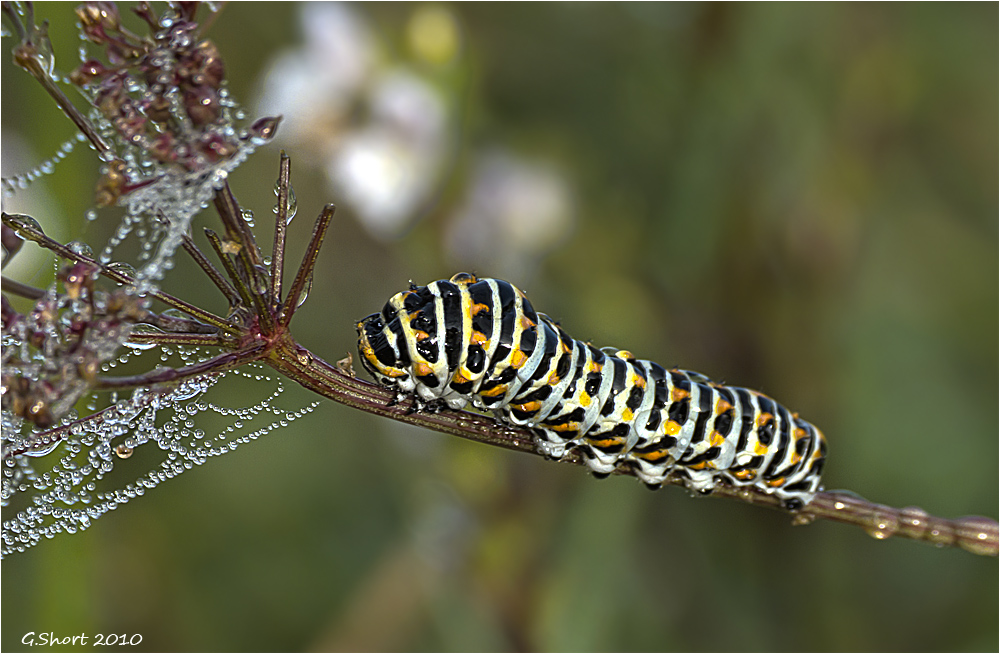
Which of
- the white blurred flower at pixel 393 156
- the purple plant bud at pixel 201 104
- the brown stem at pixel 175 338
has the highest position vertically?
the white blurred flower at pixel 393 156

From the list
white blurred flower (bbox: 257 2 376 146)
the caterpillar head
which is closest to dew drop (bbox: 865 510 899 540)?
the caterpillar head

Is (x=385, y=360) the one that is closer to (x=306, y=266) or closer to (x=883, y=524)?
(x=306, y=266)

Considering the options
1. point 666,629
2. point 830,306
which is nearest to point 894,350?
point 830,306

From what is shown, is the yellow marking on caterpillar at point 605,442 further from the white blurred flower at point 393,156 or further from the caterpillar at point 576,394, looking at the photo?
the white blurred flower at point 393,156

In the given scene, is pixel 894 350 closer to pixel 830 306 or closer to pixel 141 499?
pixel 830 306

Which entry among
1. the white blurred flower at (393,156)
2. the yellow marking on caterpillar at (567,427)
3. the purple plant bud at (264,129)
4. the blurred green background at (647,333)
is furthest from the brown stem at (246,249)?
the white blurred flower at (393,156)

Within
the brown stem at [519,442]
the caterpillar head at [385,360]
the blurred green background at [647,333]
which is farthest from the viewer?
the blurred green background at [647,333]

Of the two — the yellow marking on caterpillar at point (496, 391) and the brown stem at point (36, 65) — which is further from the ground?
the yellow marking on caterpillar at point (496, 391)

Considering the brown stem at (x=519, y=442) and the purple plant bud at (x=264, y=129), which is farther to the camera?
the brown stem at (x=519, y=442)
